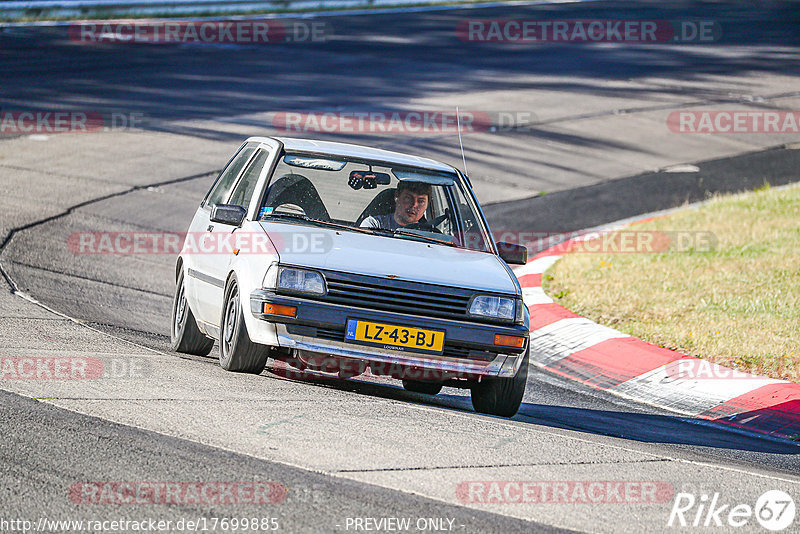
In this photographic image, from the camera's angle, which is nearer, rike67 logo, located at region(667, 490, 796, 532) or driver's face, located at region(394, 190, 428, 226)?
rike67 logo, located at region(667, 490, 796, 532)

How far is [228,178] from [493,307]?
2.72 metres

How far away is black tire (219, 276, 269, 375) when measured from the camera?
6.76 m

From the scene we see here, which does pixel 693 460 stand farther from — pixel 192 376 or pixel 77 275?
pixel 77 275

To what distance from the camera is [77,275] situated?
34.6ft

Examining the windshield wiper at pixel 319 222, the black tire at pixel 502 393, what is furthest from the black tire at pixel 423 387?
the windshield wiper at pixel 319 222

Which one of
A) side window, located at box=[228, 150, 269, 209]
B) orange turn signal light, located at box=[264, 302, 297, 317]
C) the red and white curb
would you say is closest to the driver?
side window, located at box=[228, 150, 269, 209]

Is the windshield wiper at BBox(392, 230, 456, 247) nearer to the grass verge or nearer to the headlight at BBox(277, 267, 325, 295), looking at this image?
the headlight at BBox(277, 267, 325, 295)

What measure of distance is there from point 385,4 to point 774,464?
3332cm

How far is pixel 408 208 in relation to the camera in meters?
7.80

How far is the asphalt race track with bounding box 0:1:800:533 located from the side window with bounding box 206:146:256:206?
3.92 ft

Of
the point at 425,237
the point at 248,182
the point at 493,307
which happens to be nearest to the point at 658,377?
the point at 425,237

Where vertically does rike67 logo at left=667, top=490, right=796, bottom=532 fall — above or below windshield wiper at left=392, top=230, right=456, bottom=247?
below

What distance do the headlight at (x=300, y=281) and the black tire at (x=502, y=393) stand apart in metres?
1.27

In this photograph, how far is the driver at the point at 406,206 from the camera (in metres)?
7.71
